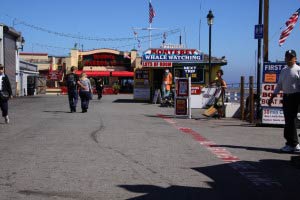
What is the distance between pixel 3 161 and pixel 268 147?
5143mm

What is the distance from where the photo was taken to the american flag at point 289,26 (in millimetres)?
18984

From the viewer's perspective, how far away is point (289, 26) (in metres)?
19.3

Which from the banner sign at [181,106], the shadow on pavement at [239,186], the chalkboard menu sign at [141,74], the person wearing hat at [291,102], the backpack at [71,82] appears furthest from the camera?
the chalkboard menu sign at [141,74]

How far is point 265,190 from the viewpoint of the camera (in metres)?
6.36

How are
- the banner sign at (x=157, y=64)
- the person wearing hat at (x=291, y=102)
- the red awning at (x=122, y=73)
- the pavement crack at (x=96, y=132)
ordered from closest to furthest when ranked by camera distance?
the person wearing hat at (x=291, y=102) < the pavement crack at (x=96, y=132) < the banner sign at (x=157, y=64) < the red awning at (x=122, y=73)

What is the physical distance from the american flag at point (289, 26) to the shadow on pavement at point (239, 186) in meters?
12.2

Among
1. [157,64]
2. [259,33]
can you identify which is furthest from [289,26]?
[157,64]

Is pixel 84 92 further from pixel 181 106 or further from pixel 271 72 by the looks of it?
pixel 271 72

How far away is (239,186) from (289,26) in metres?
14.0

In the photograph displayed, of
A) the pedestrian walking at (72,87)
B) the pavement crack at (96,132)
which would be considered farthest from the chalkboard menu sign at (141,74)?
the pavement crack at (96,132)

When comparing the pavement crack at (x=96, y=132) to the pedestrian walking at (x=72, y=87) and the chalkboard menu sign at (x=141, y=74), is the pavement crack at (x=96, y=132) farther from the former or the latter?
the chalkboard menu sign at (x=141, y=74)

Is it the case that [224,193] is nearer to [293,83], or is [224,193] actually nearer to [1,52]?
[293,83]

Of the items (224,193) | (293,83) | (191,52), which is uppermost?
(191,52)

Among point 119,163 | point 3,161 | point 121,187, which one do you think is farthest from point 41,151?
point 121,187
